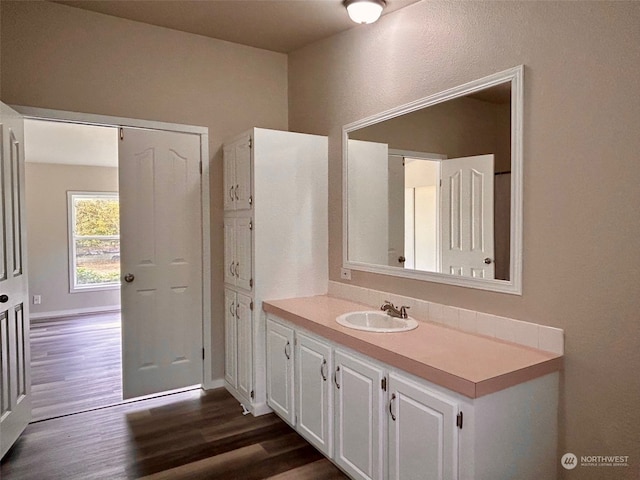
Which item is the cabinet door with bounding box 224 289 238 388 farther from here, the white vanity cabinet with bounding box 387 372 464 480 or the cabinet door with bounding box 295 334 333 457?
the white vanity cabinet with bounding box 387 372 464 480

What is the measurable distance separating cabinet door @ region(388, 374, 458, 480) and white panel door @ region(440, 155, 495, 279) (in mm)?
748

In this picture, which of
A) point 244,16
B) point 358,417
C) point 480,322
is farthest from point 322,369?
point 244,16

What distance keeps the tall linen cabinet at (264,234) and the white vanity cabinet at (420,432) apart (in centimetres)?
134

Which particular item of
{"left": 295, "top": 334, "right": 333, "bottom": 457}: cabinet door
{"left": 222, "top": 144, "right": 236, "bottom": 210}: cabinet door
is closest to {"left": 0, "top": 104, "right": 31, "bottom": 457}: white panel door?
{"left": 222, "top": 144, "right": 236, "bottom": 210}: cabinet door

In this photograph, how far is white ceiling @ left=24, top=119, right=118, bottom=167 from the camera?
4457 millimetres

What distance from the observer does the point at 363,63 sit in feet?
9.55

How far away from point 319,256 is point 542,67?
1898 millimetres

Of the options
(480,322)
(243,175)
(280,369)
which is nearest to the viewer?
(480,322)

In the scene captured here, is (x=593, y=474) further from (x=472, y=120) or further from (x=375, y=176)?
(x=375, y=176)

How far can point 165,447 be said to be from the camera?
2.58m

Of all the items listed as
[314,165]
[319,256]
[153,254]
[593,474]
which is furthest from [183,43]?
[593,474]

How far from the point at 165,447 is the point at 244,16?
290cm

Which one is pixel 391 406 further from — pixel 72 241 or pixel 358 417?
pixel 72 241

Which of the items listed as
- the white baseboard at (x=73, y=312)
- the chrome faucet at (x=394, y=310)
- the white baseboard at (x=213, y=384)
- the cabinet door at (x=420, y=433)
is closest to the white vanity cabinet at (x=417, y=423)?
the cabinet door at (x=420, y=433)
